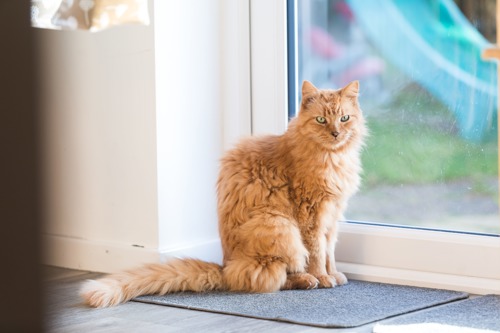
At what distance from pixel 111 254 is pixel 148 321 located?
0.74 meters

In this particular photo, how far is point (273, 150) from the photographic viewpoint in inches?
90.9

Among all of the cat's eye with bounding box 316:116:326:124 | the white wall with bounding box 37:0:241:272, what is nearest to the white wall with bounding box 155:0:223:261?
the white wall with bounding box 37:0:241:272

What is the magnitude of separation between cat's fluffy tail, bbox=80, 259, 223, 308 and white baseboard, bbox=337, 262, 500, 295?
485 mm

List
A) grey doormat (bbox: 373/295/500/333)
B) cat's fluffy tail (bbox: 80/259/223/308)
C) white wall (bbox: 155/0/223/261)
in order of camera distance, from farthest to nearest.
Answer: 1. white wall (bbox: 155/0/223/261)
2. cat's fluffy tail (bbox: 80/259/223/308)
3. grey doormat (bbox: 373/295/500/333)

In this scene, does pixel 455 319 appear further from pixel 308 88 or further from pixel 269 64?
pixel 269 64

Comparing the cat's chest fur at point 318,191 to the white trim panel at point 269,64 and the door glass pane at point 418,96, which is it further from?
the white trim panel at point 269,64

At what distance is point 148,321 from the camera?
1.89 metres

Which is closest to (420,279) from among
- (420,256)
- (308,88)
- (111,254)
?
(420,256)

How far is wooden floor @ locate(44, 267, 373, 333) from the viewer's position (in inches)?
70.4

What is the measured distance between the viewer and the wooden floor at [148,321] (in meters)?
1.79

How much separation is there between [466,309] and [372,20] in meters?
1.01

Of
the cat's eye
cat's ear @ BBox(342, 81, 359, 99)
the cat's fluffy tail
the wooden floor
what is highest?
cat's ear @ BBox(342, 81, 359, 99)

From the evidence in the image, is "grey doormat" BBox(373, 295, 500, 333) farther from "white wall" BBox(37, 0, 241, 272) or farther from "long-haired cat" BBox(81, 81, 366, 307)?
"white wall" BBox(37, 0, 241, 272)

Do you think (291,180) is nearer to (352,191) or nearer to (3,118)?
(352,191)
